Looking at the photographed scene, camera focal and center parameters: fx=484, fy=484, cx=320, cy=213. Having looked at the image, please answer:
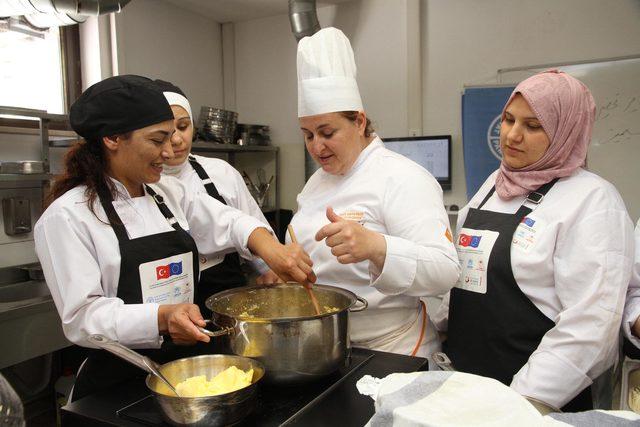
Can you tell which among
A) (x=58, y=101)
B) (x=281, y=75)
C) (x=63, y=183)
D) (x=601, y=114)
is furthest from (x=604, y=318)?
(x=281, y=75)

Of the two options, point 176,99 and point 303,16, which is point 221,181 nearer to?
point 176,99

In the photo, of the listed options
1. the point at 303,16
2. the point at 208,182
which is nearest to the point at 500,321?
the point at 208,182

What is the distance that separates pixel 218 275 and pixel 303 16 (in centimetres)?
246

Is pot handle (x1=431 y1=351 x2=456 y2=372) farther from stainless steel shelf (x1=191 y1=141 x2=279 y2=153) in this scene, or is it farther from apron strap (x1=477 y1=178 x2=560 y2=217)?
stainless steel shelf (x1=191 y1=141 x2=279 y2=153)

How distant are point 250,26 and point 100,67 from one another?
1658mm

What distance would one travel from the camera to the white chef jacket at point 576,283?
119cm

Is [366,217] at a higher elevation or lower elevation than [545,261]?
higher

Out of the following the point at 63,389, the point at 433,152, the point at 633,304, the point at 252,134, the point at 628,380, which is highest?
the point at 252,134

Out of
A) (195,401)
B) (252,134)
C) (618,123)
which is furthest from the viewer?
(252,134)

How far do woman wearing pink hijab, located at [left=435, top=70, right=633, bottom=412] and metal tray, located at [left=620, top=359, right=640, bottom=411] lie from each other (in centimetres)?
10

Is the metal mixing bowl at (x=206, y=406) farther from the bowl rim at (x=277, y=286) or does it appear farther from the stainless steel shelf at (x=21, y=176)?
the stainless steel shelf at (x=21, y=176)

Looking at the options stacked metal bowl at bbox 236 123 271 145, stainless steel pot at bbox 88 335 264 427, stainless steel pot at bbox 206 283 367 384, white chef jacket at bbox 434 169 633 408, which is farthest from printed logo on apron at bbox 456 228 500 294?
stacked metal bowl at bbox 236 123 271 145

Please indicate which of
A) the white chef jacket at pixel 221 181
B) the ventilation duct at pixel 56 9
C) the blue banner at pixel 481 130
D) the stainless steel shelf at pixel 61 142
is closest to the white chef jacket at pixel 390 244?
the white chef jacket at pixel 221 181

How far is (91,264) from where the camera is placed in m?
1.19
